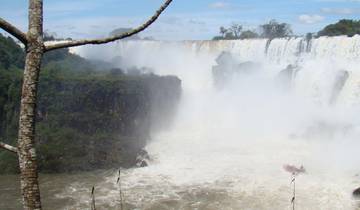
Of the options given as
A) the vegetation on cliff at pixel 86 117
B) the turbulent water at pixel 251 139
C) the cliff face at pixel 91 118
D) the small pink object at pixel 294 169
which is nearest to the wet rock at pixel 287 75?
the turbulent water at pixel 251 139

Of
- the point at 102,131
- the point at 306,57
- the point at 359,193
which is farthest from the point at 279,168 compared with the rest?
→ the point at 306,57

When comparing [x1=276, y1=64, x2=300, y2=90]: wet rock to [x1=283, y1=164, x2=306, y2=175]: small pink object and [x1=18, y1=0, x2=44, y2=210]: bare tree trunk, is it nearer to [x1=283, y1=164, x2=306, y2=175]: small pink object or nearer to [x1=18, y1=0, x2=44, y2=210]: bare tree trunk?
[x1=283, y1=164, x2=306, y2=175]: small pink object

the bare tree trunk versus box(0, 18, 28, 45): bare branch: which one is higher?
box(0, 18, 28, 45): bare branch

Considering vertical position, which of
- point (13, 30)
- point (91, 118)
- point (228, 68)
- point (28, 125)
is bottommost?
point (91, 118)

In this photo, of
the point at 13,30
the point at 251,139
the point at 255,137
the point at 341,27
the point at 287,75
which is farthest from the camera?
the point at 341,27

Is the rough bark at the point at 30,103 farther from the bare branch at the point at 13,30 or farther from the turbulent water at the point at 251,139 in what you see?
the turbulent water at the point at 251,139

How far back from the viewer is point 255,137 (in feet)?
76.1

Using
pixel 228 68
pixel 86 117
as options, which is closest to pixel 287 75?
pixel 228 68

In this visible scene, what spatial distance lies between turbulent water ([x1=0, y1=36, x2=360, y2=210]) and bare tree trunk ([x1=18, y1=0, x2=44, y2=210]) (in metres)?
11.7

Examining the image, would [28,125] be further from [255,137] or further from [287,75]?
[287,75]

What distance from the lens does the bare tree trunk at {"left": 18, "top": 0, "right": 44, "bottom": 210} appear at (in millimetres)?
2256

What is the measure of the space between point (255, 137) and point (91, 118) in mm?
7496

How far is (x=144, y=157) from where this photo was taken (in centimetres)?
1969

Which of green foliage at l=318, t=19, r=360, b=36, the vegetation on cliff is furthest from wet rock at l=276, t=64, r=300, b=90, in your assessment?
green foliage at l=318, t=19, r=360, b=36
